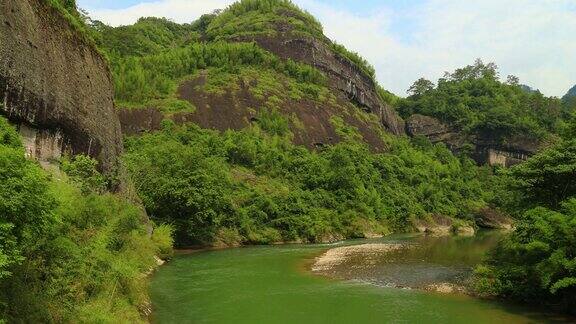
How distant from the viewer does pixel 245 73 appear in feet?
290

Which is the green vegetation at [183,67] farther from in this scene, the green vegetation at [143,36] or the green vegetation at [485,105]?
the green vegetation at [485,105]

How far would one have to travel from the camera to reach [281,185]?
2467 inches

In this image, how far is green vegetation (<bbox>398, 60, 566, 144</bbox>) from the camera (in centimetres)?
10550

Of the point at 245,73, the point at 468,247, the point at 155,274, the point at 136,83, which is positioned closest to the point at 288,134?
the point at 245,73

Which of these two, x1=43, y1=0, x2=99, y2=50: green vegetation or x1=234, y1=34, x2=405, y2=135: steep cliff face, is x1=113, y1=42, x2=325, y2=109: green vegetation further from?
x1=43, y1=0, x2=99, y2=50: green vegetation

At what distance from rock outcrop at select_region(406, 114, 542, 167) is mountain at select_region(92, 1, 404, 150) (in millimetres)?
5118

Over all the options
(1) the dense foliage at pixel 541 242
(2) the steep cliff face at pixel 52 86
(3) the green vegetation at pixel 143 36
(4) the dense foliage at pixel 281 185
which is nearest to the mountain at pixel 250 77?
(3) the green vegetation at pixel 143 36

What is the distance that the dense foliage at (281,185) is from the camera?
44469 mm

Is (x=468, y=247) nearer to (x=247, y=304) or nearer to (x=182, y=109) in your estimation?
(x=247, y=304)

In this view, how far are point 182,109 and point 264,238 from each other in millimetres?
30276

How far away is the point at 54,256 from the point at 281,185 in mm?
49468

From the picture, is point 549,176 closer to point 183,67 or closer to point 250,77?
point 250,77

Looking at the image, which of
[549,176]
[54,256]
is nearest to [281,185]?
[549,176]

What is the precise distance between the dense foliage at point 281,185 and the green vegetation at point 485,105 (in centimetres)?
1437
